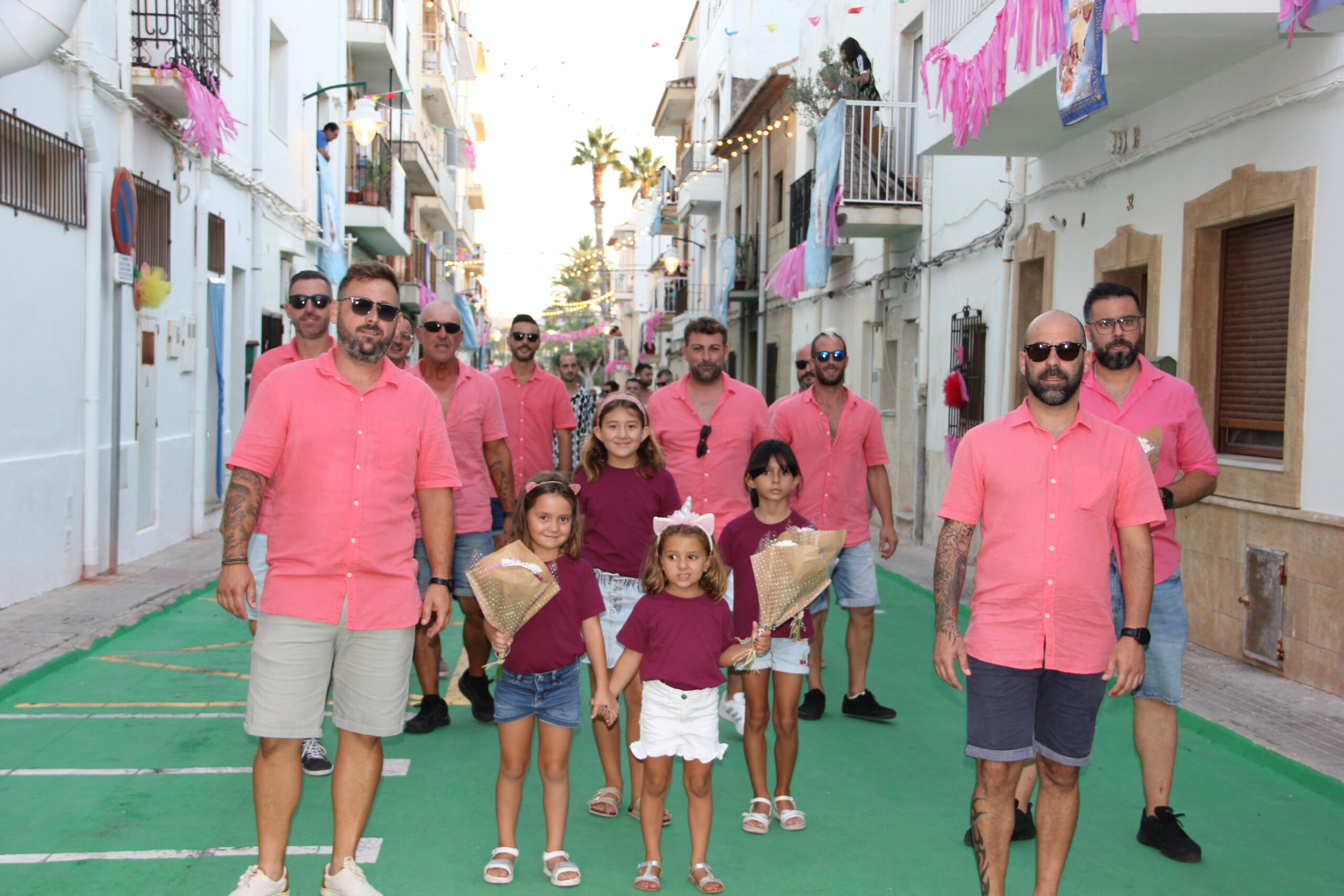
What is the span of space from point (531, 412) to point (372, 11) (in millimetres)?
19810

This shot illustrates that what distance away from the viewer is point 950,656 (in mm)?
3754

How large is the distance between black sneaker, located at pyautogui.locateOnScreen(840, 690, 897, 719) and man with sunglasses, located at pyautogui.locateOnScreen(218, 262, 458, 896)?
3157 mm

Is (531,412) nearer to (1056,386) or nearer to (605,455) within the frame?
(605,455)

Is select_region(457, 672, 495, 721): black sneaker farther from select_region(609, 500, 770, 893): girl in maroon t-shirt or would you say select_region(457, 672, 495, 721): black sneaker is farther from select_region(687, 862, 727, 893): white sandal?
select_region(687, 862, 727, 893): white sandal

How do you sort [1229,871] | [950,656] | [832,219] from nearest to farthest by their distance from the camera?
1. [950,656]
2. [1229,871]
3. [832,219]

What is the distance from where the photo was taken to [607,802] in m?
4.93

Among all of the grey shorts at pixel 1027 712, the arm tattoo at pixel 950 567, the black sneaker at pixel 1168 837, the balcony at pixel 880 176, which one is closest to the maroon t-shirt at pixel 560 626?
the arm tattoo at pixel 950 567

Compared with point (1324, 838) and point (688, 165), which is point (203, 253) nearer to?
point (1324, 838)

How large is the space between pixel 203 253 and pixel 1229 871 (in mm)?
12269

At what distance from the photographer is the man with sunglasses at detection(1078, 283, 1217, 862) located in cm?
456

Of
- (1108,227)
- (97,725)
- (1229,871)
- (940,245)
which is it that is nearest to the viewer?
(1229,871)

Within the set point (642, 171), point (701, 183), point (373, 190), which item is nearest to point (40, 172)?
point (373, 190)

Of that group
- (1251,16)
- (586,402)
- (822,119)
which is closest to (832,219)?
(822,119)

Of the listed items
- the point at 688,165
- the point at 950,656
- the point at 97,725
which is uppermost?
the point at 688,165
